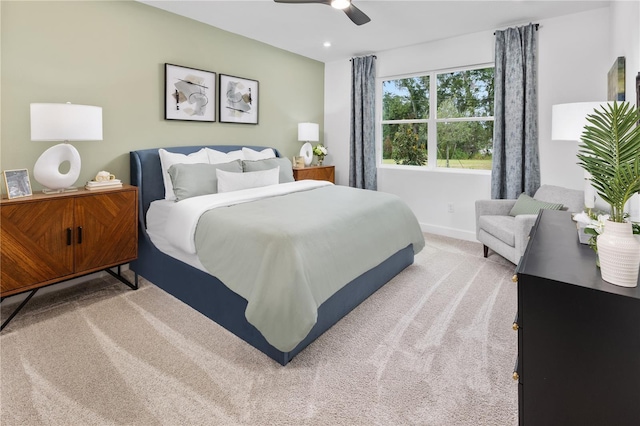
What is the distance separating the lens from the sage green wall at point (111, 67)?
8.91ft

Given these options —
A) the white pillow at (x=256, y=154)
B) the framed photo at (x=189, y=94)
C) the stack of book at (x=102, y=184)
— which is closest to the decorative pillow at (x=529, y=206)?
the white pillow at (x=256, y=154)

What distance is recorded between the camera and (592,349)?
1.12m

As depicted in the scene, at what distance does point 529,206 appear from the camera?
11.4 feet

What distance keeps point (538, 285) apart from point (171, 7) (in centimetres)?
396

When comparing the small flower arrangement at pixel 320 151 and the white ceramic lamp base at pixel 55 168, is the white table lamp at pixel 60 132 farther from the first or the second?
the small flower arrangement at pixel 320 151

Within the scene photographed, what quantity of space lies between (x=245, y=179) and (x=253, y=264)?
1.60 meters

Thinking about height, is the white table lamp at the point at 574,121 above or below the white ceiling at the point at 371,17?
below

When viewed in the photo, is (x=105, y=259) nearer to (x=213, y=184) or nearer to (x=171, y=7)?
(x=213, y=184)

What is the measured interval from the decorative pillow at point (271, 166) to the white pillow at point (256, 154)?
0.86 feet

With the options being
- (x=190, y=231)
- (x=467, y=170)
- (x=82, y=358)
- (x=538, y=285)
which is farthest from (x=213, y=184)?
(x=467, y=170)

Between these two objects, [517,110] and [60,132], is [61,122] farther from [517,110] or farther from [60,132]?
[517,110]

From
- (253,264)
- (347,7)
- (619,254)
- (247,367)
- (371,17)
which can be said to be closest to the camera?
(619,254)

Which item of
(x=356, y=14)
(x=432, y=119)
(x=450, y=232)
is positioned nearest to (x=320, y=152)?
(x=432, y=119)

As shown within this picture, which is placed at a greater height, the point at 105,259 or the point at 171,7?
the point at 171,7
